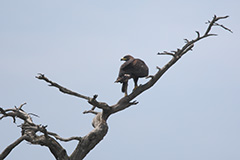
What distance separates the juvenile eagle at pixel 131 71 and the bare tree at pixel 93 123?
0.82ft

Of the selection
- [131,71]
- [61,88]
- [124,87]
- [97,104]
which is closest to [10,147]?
[61,88]

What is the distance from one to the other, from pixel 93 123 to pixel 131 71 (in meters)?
1.53

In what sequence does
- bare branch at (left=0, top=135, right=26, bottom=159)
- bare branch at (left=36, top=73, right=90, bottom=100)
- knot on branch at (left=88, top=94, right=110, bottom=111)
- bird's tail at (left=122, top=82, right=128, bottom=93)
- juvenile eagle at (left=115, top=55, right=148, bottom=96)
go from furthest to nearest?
bird's tail at (left=122, top=82, right=128, bottom=93) < juvenile eagle at (left=115, top=55, right=148, bottom=96) < bare branch at (left=0, top=135, right=26, bottom=159) < knot on branch at (left=88, top=94, right=110, bottom=111) < bare branch at (left=36, top=73, right=90, bottom=100)

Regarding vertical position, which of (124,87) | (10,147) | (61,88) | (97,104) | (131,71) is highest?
(131,71)

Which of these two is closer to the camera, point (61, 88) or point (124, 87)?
point (61, 88)

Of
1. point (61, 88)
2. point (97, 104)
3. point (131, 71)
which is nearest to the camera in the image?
point (61, 88)

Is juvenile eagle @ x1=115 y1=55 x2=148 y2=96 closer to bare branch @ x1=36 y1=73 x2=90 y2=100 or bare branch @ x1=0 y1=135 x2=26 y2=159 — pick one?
bare branch @ x1=36 y1=73 x2=90 y2=100

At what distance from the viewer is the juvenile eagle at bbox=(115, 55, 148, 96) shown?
28.7 feet

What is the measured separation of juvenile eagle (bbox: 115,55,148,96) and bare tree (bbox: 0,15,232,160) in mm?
250

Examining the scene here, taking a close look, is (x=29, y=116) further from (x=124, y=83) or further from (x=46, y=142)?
(x=124, y=83)

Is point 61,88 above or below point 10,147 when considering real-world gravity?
above

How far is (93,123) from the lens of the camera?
9.23 m

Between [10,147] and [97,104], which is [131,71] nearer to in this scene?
[97,104]

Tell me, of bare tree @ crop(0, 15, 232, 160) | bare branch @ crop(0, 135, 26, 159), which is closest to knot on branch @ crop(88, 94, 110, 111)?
bare tree @ crop(0, 15, 232, 160)
